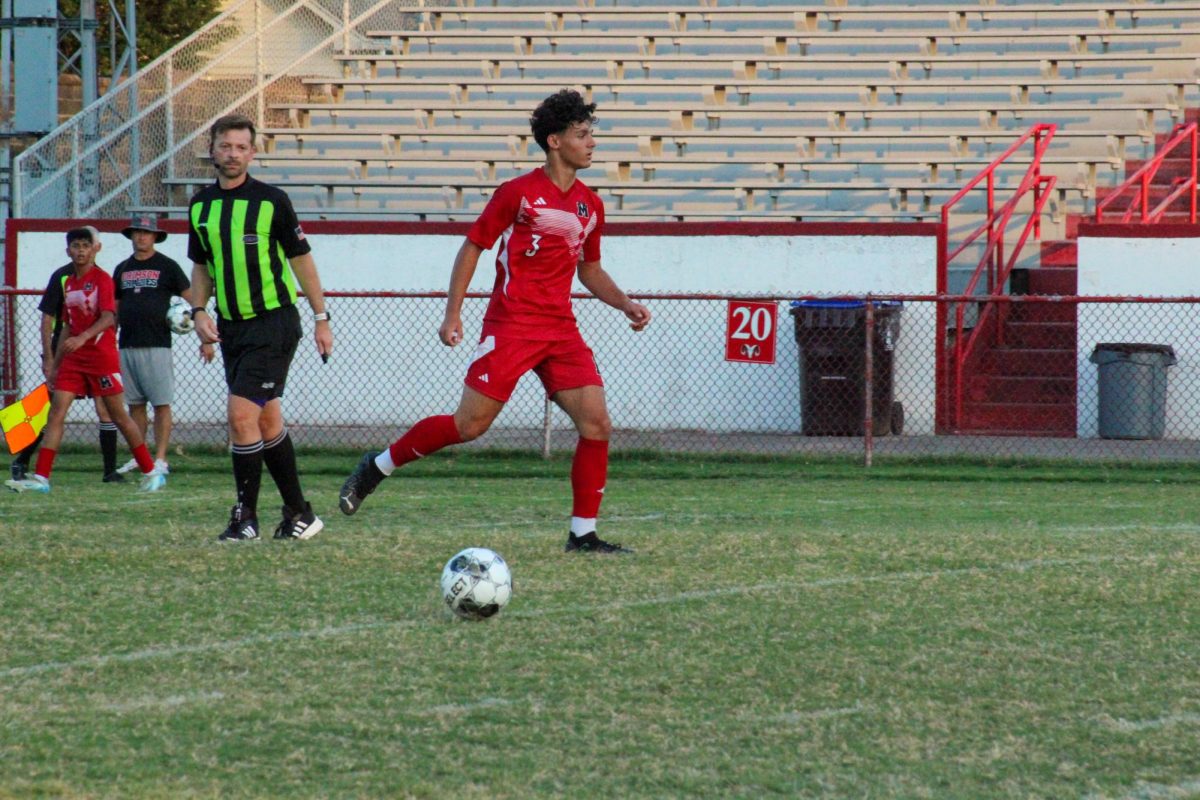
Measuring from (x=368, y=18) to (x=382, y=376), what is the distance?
8108mm

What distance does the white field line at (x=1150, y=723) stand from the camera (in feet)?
14.7

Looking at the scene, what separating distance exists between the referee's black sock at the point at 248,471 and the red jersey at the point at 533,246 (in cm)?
129

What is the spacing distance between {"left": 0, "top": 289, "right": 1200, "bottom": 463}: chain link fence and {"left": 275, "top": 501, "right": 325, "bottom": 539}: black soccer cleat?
21.7ft

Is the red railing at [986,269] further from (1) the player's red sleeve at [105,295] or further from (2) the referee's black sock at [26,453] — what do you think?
(2) the referee's black sock at [26,453]

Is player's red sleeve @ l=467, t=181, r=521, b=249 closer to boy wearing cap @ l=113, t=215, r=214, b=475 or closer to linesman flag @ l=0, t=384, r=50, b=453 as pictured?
boy wearing cap @ l=113, t=215, r=214, b=475

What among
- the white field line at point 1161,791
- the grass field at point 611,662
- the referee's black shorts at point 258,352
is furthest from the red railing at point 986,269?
the white field line at point 1161,791

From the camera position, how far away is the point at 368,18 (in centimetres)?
2267

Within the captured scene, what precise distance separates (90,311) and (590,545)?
5516 millimetres

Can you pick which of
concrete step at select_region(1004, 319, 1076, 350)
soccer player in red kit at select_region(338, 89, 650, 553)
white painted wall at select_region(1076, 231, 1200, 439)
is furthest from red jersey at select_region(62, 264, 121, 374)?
concrete step at select_region(1004, 319, 1076, 350)

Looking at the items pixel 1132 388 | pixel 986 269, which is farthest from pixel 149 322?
pixel 986 269

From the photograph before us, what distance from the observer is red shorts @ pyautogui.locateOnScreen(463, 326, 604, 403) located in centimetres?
734

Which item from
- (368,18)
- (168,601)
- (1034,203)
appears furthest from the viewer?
(368,18)

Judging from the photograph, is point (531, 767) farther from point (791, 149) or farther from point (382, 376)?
point (791, 149)

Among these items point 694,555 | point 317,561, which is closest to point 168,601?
point 317,561
